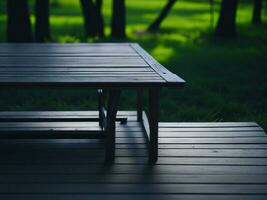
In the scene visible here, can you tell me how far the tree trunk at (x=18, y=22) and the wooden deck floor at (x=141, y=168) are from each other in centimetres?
727

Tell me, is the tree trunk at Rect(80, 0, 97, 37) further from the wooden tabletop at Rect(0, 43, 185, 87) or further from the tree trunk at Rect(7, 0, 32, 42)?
Result: the wooden tabletop at Rect(0, 43, 185, 87)

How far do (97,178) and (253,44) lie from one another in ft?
41.2

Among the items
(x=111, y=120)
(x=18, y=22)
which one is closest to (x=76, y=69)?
(x=111, y=120)

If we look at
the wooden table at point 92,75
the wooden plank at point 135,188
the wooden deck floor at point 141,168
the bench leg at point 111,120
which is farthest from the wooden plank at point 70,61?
the wooden plank at point 135,188

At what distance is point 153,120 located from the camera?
4352 millimetres

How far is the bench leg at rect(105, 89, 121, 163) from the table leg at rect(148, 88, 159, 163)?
26cm

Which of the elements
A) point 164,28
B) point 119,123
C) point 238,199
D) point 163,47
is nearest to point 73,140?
point 119,123

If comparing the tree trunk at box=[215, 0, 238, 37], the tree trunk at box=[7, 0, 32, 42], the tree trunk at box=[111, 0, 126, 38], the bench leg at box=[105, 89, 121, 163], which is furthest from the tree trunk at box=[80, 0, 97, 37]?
the bench leg at box=[105, 89, 121, 163]

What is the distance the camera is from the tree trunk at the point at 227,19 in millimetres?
16719

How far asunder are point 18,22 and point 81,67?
26.3 feet

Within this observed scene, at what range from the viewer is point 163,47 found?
14672 mm

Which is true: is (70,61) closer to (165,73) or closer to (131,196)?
(165,73)

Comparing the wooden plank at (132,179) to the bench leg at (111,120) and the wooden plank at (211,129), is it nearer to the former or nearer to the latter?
the bench leg at (111,120)

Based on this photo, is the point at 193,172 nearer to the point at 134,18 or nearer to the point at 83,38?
the point at 83,38
